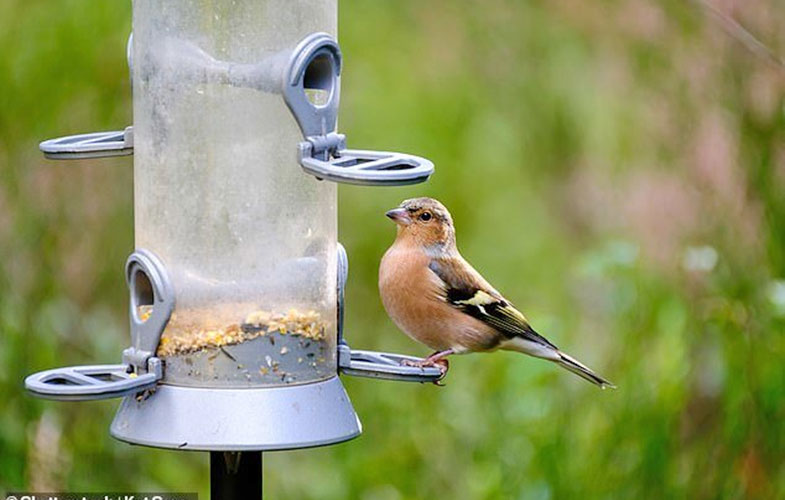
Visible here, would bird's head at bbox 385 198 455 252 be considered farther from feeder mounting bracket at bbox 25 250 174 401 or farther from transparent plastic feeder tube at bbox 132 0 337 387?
feeder mounting bracket at bbox 25 250 174 401

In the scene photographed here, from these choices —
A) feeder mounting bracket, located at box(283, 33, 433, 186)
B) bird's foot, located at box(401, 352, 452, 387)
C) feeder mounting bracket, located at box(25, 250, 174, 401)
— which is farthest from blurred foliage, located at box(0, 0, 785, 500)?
feeder mounting bracket, located at box(283, 33, 433, 186)

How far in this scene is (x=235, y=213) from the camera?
403 centimetres

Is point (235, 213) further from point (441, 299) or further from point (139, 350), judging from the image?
point (441, 299)

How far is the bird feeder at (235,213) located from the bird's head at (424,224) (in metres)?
0.80

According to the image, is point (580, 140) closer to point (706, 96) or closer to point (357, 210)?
point (357, 210)

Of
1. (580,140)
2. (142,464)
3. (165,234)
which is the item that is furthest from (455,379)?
(165,234)

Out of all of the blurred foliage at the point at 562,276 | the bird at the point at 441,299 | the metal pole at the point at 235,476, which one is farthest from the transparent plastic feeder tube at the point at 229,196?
the blurred foliage at the point at 562,276

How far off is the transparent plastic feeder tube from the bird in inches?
26.4

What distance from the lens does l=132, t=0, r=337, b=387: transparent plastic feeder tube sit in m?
4.01

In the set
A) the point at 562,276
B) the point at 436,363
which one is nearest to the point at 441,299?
the point at 436,363

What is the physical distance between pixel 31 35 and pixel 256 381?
345 cm

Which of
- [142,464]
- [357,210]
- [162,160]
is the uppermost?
[162,160]

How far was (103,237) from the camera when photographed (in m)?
6.84

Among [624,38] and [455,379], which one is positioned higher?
[624,38]
